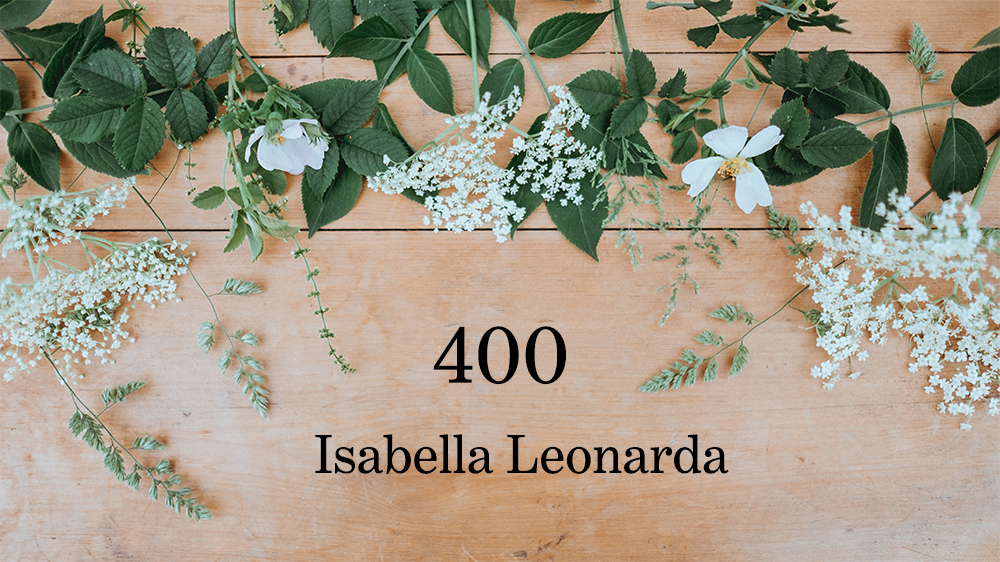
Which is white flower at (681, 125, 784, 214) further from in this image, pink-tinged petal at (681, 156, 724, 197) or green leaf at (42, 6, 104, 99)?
green leaf at (42, 6, 104, 99)

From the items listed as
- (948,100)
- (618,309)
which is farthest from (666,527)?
(948,100)

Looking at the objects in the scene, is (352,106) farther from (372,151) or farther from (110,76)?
(110,76)

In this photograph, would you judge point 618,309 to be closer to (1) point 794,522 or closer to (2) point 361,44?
(1) point 794,522

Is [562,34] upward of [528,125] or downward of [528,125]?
upward

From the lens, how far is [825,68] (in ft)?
2.66

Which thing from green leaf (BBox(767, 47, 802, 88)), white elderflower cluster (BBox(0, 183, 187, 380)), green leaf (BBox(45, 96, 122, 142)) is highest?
green leaf (BBox(767, 47, 802, 88))

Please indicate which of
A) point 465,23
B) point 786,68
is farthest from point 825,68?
point 465,23

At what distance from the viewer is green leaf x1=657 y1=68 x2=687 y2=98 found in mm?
804

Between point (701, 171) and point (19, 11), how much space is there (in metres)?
1.02

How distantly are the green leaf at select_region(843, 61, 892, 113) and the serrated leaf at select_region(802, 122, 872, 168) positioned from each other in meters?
0.06

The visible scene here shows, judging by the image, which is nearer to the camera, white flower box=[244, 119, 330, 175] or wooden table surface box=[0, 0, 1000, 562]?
white flower box=[244, 119, 330, 175]

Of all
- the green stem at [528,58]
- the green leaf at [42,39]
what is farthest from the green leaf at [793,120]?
the green leaf at [42,39]

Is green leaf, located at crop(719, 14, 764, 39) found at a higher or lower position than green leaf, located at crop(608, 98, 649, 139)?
higher

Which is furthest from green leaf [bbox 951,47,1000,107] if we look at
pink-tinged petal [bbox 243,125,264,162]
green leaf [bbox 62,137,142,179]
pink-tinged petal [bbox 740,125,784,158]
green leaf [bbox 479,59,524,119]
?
green leaf [bbox 62,137,142,179]
